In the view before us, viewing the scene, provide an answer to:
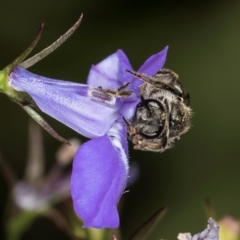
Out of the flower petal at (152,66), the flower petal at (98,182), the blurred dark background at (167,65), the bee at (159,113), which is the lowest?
the blurred dark background at (167,65)

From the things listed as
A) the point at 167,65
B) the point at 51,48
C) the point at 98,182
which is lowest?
the point at 167,65

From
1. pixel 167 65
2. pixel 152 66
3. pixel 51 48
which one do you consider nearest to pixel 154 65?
pixel 152 66

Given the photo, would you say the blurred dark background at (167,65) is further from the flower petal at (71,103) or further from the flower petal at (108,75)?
the flower petal at (71,103)

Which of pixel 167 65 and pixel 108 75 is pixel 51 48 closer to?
pixel 108 75


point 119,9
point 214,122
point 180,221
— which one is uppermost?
point 119,9

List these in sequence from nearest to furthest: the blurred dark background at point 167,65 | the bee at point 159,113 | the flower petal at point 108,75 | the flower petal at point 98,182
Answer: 1. the flower petal at point 98,182
2. the bee at point 159,113
3. the flower petal at point 108,75
4. the blurred dark background at point 167,65

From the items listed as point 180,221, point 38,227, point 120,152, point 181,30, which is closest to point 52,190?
point 38,227

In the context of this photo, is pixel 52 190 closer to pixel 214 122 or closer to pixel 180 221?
pixel 180 221

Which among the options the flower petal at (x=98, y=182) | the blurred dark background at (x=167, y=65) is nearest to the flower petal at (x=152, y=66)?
the flower petal at (x=98, y=182)
